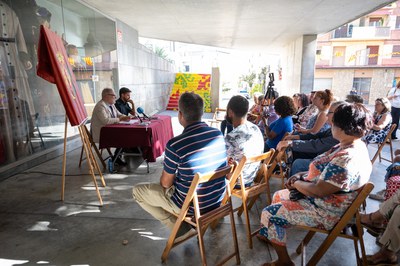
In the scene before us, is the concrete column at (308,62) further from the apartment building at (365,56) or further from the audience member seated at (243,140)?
the apartment building at (365,56)

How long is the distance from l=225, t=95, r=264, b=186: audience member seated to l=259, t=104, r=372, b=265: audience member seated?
530 millimetres

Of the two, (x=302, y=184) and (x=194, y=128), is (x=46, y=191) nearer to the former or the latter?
(x=194, y=128)

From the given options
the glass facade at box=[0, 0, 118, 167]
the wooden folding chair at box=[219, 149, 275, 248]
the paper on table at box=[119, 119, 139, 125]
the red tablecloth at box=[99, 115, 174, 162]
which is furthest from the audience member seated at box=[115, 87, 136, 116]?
the wooden folding chair at box=[219, 149, 275, 248]

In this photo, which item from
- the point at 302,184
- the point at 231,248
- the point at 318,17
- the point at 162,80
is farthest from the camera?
the point at 162,80

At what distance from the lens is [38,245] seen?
2104 millimetres

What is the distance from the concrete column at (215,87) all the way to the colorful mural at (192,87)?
0.62 ft

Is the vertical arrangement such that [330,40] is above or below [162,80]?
above

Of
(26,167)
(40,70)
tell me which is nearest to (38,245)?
(40,70)

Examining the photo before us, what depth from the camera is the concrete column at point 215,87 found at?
11.9 meters

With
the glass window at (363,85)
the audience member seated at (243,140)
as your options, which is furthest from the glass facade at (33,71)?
the glass window at (363,85)

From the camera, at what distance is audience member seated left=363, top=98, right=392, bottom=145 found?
371 cm

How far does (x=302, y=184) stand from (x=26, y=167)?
160 inches

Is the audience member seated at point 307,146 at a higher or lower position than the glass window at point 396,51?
lower

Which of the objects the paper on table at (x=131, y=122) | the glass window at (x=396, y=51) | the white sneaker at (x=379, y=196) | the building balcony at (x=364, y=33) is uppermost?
the building balcony at (x=364, y=33)
